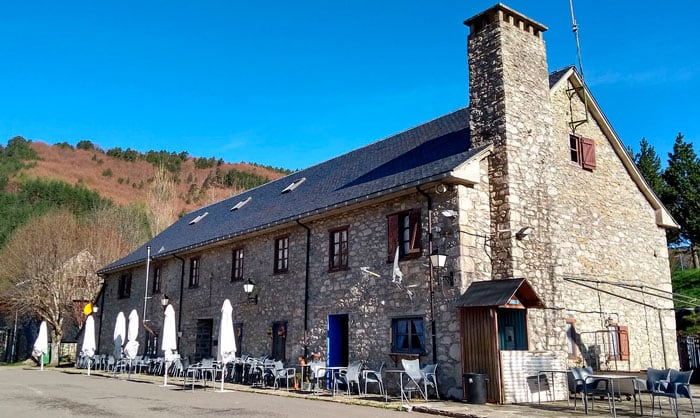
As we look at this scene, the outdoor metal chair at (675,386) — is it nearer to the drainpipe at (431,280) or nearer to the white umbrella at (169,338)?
the drainpipe at (431,280)

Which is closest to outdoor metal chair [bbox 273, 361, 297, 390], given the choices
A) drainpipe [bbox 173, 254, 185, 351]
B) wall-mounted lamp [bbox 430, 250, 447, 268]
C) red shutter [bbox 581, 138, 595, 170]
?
wall-mounted lamp [bbox 430, 250, 447, 268]

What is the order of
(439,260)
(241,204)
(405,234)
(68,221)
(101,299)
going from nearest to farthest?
(439,260) < (405,234) < (241,204) < (101,299) < (68,221)

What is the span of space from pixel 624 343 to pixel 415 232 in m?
6.76

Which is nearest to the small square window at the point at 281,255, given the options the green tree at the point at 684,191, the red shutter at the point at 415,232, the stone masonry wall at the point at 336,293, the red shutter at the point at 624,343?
the stone masonry wall at the point at 336,293

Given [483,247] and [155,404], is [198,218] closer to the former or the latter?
[155,404]

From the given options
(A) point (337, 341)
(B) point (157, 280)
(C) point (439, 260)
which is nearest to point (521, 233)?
(C) point (439, 260)

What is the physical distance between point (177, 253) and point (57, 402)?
36.8ft

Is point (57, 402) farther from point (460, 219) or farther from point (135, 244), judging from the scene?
point (135, 244)

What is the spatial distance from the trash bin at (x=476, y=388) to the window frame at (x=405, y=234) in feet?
10.2

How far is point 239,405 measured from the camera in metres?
11.8

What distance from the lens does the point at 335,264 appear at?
16.3 metres

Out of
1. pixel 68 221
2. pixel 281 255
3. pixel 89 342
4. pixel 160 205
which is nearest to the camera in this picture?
pixel 281 255

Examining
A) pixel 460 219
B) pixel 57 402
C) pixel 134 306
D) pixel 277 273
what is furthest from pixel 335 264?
pixel 134 306

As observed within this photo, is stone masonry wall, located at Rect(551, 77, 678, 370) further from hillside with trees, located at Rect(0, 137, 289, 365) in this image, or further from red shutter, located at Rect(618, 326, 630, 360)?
hillside with trees, located at Rect(0, 137, 289, 365)
